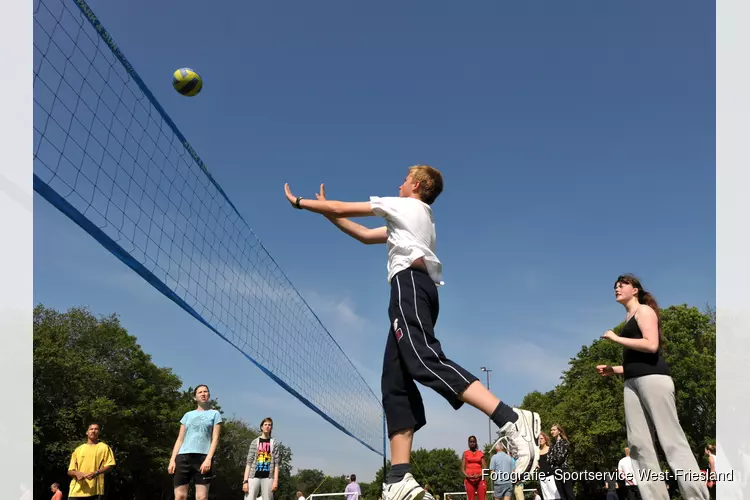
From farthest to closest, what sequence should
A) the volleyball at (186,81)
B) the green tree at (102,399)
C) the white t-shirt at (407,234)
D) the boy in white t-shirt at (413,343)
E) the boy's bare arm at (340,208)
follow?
the green tree at (102,399) < the volleyball at (186,81) < the boy's bare arm at (340,208) < the white t-shirt at (407,234) < the boy in white t-shirt at (413,343)

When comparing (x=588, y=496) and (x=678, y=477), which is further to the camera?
(x=588, y=496)

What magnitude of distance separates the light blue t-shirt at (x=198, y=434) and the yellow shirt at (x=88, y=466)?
2.83ft

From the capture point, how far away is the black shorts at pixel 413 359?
3357 millimetres

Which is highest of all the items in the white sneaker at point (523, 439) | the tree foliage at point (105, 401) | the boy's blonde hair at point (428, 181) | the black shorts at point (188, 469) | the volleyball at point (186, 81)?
the volleyball at point (186, 81)

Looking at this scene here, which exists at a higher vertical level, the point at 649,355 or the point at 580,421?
the point at 649,355

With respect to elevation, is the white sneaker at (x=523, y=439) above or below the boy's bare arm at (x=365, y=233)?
below

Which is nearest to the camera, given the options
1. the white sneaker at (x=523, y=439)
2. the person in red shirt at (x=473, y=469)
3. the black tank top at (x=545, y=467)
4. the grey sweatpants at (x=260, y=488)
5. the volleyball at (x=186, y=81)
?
the white sneaker at (x=523, y=439)

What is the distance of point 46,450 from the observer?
1540 inches

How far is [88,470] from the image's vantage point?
24.7 feet

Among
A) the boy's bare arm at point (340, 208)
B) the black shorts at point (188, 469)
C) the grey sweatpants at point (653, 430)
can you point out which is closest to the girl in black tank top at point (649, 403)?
the grey sweatpants at point (653, 430)

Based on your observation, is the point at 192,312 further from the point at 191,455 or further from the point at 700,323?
the point at 700,323

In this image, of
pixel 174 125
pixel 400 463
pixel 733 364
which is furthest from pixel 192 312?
pixel 733 364

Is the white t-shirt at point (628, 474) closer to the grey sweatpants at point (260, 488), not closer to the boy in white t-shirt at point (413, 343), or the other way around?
the boy in white t-shirt at point (413, 343)

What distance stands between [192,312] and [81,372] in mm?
41104
